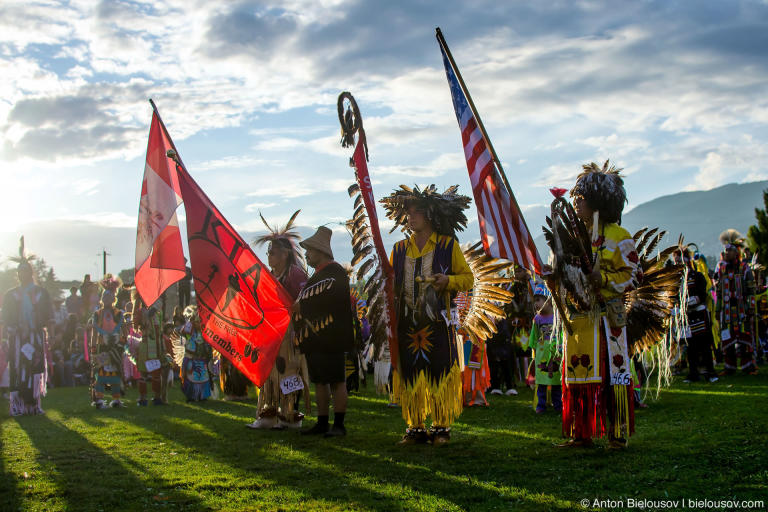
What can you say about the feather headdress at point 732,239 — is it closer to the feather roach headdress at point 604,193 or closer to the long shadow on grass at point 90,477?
the feather roach headdress at point 604,193

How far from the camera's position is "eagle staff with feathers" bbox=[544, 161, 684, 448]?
5.50 metres

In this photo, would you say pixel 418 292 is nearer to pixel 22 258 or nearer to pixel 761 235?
pixel 22 258

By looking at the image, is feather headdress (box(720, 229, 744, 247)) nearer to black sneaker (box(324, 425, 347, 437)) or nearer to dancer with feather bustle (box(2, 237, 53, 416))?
black sneaker (box(324, 425, 347, 437))

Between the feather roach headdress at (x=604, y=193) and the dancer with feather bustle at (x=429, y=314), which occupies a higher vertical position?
the feather roach headdress at (x=604, y=193)

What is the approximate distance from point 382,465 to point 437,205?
7.78 feet

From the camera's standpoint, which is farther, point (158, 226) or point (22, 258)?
point (22, 258)

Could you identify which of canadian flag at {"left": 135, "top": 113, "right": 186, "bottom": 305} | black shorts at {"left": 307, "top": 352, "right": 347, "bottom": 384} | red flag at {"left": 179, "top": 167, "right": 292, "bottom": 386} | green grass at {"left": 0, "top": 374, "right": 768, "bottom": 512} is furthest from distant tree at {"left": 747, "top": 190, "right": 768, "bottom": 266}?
canadian flag at {"left": 135, "top": 113, "right": 186, "bottom": 305}

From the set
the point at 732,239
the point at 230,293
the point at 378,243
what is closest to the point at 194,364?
the point at 230,293

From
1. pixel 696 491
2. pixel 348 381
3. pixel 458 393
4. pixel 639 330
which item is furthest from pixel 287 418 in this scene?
pixel 696 491

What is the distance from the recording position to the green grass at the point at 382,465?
4535mm

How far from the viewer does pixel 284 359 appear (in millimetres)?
7695

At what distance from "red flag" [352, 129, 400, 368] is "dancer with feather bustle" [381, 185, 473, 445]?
0.30 ft

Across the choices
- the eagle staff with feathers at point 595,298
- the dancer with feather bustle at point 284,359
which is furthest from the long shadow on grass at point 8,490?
the eagle staff with feathers at point 595,298

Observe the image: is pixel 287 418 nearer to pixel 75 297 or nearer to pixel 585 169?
pixel 585 169
